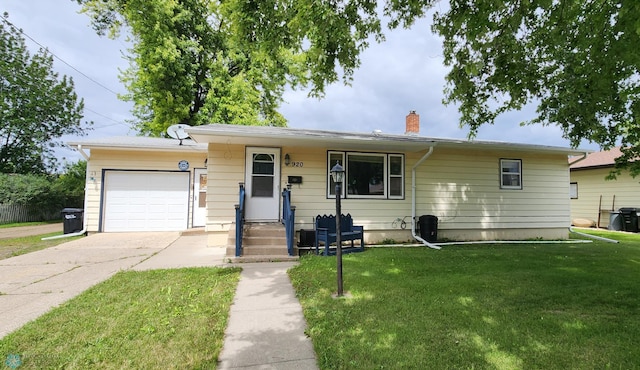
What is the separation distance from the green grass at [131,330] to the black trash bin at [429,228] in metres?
5.83

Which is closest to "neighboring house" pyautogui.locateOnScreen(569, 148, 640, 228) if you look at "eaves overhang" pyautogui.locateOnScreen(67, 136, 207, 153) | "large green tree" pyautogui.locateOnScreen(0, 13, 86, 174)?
"eaves overhang" pyautogui.locateOnScreen(67, 136, 207, 153)

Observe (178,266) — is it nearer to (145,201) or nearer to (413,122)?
(145,201)

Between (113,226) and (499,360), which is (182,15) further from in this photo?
(499,360)

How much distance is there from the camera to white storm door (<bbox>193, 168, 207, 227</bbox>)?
10.4m

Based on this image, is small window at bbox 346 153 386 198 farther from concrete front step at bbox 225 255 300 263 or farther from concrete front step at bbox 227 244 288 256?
concrete front step at bbox 225 255 300 263

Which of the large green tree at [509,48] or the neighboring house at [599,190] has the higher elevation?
the large green tree at [509,48]

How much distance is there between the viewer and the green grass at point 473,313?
2.57m

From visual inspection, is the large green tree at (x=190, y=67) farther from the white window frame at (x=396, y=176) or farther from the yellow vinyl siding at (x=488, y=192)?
the yellow vinyl siding at (x=488, y=192)

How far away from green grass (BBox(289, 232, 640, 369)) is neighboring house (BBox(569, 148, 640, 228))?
9947mm

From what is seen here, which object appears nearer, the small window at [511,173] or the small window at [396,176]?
the small window at [396,176]

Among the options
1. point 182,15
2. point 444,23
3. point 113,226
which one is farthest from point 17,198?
point 444,23

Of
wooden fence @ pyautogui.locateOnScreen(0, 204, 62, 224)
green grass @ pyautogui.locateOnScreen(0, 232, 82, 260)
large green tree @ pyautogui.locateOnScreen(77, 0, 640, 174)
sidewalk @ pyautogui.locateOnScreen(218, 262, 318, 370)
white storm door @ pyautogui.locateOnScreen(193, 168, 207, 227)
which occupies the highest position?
large green tree @ pyautogui.locateOnScreen(77, 0, 640, 174)

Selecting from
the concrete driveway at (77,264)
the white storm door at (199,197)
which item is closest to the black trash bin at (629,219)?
the concrete driveway at (77,264)

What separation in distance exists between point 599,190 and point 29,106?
32.0m
